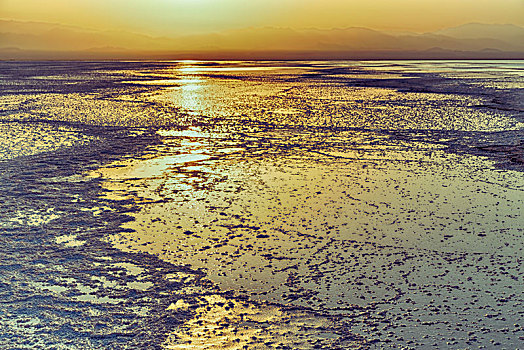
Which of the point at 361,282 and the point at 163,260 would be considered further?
the point at 163,260

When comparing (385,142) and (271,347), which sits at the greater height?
(385,142)

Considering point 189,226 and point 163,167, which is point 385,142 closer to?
point 163,167

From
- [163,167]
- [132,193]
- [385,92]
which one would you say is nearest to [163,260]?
[132,193]

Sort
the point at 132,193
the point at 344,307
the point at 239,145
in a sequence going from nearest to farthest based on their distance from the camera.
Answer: the point at 344,307
the point at 132,193
the point at 239,145

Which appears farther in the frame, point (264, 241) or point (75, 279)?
point (264, 241)

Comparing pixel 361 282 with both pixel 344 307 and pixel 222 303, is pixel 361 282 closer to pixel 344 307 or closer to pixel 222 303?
pixel 344 307

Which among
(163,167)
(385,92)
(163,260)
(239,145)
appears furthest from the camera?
(385,92)
